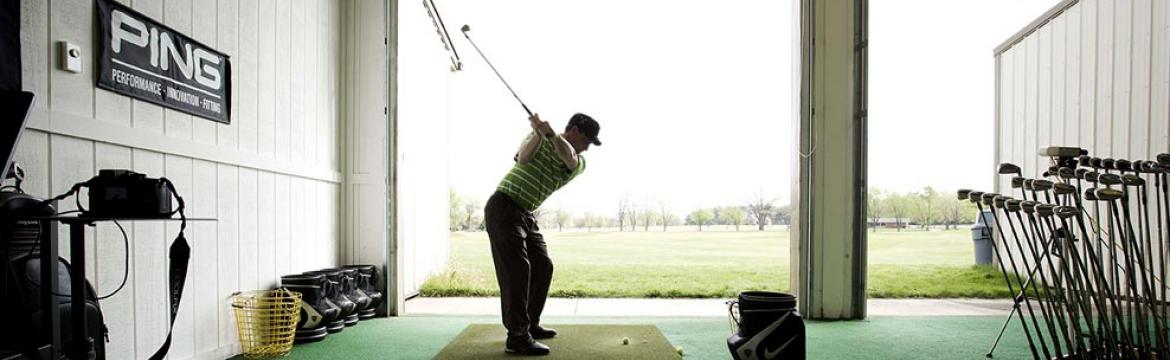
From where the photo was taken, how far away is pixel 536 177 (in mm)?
3674

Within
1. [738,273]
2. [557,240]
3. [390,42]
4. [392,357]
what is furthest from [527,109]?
[557,240]

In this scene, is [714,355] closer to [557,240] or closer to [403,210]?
[403,210]

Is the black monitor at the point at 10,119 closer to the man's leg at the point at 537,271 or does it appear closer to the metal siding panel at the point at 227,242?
the metal siding panel at the point at 227,242

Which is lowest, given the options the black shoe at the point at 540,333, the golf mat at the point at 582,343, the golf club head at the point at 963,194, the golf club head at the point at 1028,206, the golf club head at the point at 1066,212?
the golf mat at the point at 582,343

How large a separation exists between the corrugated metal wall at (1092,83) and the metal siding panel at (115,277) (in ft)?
20.9

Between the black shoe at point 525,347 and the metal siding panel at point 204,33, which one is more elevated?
the metal siding panel at point 204,33

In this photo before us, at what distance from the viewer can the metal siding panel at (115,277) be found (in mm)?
2590

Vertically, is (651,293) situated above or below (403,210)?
below

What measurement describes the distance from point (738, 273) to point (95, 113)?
21.3 ft

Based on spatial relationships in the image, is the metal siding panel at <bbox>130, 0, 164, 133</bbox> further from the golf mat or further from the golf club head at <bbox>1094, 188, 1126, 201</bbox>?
the golf club head at <bbox>1094, 188, 1126, 201</bbox>

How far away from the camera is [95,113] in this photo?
2561 millimetres

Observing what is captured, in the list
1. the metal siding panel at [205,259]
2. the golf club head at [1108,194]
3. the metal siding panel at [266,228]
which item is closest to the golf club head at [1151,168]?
the golf club head at [1108,194]

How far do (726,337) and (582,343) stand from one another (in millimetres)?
917

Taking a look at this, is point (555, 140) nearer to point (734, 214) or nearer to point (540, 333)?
point (540, 333)
